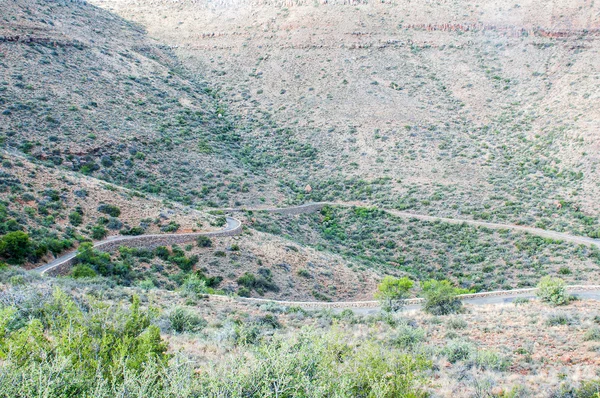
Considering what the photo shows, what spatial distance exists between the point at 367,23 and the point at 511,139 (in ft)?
83.7

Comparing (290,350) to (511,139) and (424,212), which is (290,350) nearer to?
(424,212)

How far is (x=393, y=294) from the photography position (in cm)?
2100

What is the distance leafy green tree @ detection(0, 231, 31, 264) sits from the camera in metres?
19.8

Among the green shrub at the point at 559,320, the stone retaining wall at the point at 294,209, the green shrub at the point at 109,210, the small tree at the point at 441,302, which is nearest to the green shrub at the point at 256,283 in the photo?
the green shrub at the point at 109,210

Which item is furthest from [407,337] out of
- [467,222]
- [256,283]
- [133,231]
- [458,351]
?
[467,222]

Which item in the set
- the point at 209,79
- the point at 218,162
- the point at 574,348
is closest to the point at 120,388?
the point at 574,348

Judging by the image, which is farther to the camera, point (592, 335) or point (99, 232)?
point (99, 232)

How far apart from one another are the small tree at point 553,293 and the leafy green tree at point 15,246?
18789 millimetres

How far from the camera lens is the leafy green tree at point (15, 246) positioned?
1981cm

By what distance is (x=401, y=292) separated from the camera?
2194 centimetres

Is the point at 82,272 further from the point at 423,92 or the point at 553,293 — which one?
the point at 423,92

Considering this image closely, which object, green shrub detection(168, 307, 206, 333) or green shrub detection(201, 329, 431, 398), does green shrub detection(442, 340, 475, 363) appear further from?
green shrub detection(168, 307, 206, 333)

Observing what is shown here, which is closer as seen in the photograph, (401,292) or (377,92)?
(401,292)

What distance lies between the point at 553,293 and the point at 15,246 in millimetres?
19170
